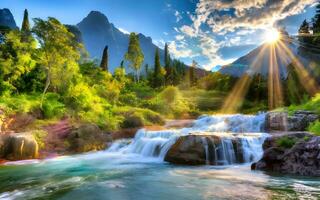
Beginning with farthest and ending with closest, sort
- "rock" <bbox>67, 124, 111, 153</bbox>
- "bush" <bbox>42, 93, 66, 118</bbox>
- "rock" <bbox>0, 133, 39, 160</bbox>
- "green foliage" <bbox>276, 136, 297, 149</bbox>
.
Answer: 1. "bush" <bbox>42, 93, 66, 118</bbox>
2. "rock" <bbox>67, 124, 111, 153</bbox>
3. "rock" <bbox>0, 133, 39, 160</bbox>
4. "green foliage" <bbox>276, 136, 297, 149</bbox>

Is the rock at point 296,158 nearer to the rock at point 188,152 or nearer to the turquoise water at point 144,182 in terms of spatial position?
the turquoise water at point 144,182

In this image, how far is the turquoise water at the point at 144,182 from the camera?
9242 millimetres

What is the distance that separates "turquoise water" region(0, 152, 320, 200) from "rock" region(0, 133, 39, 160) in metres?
1.51

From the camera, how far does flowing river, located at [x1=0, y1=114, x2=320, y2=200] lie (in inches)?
369

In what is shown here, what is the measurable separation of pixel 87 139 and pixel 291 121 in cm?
1351

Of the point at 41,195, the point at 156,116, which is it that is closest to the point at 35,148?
the point at 41,195

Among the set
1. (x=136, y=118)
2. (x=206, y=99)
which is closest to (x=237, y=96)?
(x=206, y=99)

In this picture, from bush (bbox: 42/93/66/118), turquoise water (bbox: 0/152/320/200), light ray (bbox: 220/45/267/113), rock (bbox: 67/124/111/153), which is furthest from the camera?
light ray (bbox: 220/45/267/113)

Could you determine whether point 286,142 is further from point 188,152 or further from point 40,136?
point 40,136

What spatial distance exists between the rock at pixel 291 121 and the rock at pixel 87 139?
38.4ft

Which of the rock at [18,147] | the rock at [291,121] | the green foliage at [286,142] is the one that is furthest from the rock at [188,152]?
the rock at [291,121]

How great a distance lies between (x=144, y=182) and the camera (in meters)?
11.5

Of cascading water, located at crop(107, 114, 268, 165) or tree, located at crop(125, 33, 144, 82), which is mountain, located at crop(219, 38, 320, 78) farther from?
tree, located at crop(125, 33, 144, 82)

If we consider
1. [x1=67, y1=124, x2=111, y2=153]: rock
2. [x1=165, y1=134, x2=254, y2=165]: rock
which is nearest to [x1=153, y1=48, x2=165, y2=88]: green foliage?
[x1=67, y1=124, x2=111, y2=153]: rock
